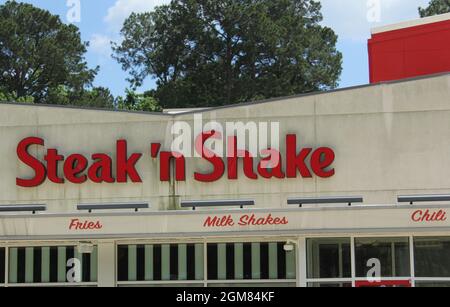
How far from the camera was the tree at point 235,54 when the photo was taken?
55906mm

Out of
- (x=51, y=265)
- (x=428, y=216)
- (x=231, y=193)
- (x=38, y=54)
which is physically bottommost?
(x=51, y=265)

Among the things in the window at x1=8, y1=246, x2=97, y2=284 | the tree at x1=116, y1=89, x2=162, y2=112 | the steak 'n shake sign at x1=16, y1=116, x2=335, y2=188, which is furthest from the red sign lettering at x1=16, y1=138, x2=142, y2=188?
the tree at x1=116, y1=89, x2=162, y2=112

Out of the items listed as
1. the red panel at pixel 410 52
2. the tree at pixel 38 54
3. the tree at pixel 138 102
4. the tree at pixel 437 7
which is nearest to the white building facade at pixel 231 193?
the red panel at pixel 410 52

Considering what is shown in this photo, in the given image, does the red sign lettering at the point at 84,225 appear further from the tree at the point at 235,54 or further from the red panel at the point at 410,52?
the tree at the point at 235,54

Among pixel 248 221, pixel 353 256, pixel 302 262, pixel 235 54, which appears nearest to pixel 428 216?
pixel 353 256

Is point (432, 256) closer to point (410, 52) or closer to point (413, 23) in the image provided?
point (410, 52)

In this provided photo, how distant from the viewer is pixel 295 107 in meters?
18.6

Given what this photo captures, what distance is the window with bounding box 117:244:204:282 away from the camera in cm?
1828

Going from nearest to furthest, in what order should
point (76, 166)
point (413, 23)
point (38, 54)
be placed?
1. point (76, 166)
2. point (413, 23)
3. point (38, 54)

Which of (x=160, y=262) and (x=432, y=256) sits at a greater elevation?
(x=432, y=256)

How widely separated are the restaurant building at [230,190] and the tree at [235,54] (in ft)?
119

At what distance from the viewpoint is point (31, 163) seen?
19297mm

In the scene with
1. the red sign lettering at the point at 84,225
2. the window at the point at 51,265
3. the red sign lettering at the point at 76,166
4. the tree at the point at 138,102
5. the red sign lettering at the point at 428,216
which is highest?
the tree at the point at 138,102

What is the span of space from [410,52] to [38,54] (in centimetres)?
4157
